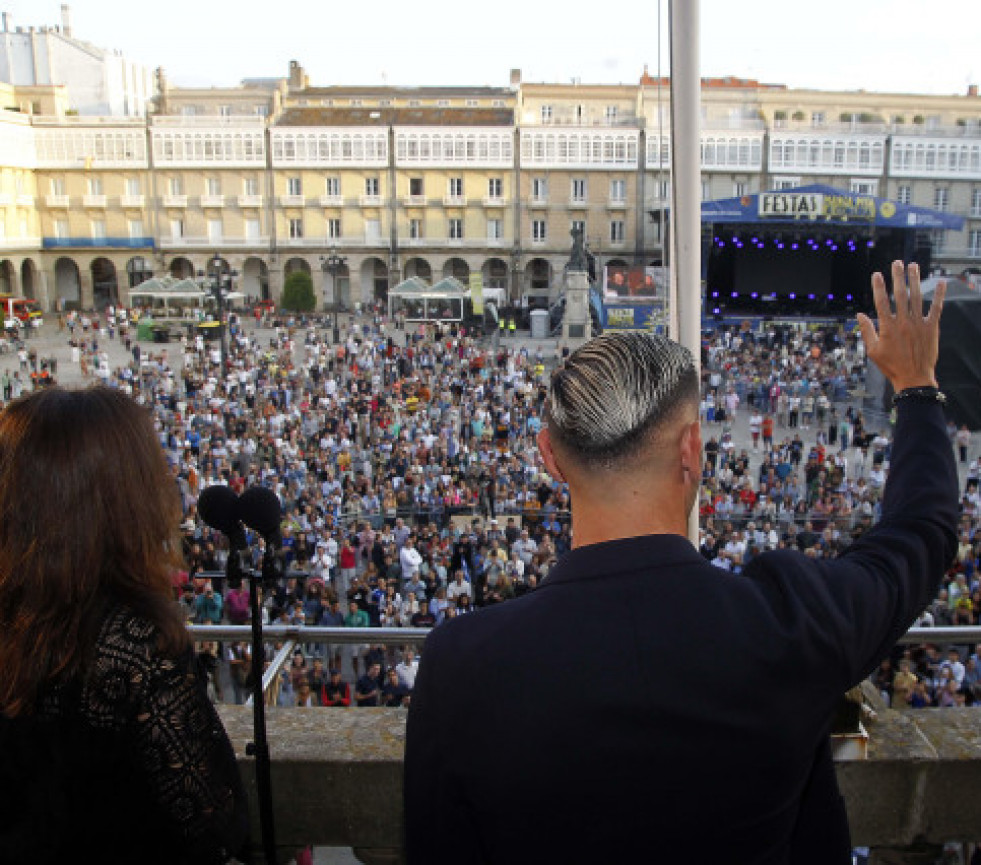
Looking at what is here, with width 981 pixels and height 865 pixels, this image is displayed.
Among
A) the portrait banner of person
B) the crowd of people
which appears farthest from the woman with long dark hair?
the portrait banner of person

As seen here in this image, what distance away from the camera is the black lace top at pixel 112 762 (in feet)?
4.17

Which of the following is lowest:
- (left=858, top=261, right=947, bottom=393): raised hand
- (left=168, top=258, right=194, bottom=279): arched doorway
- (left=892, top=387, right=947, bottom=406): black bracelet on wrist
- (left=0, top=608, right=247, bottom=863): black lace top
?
(left=0, top=608, right=247, bottom=863): black lace top

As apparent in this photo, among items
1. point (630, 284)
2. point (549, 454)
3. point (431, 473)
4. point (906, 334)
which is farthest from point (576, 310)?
point (549, 454)

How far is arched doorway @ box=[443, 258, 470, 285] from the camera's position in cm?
4378

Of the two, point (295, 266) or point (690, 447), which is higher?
point (295, 266)

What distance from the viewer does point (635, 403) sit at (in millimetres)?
1130

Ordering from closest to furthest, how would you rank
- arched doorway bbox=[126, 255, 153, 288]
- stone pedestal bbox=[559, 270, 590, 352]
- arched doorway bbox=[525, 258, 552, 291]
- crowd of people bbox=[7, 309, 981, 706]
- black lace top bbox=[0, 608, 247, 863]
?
black lace top bbox=[0, 608, 247, 863] → crowd of people bbox=[7, 309, 981, 706] → stone pedestal bbox=[559, 270, 590, 352] → arched doorway bbox=[126, 255, 153, 288] → arched doorway bbox=[525, 258, 552, 291]

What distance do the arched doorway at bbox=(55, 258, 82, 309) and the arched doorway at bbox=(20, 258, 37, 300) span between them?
1156mm

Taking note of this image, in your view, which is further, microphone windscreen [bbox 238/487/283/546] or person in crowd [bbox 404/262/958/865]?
microphone windscreen [bbox 238/487/283/546]

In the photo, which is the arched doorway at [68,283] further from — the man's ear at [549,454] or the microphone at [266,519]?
the man's ear at [549,454]

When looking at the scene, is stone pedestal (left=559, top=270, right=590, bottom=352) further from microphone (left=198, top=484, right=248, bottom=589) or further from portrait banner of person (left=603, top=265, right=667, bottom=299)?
microphone (left=198, top=484, right=248, bottom=589)

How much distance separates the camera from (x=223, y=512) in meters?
2.09

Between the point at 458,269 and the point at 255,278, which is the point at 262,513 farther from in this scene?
the point at 255,278

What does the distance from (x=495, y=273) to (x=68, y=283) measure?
19954 millimetres
